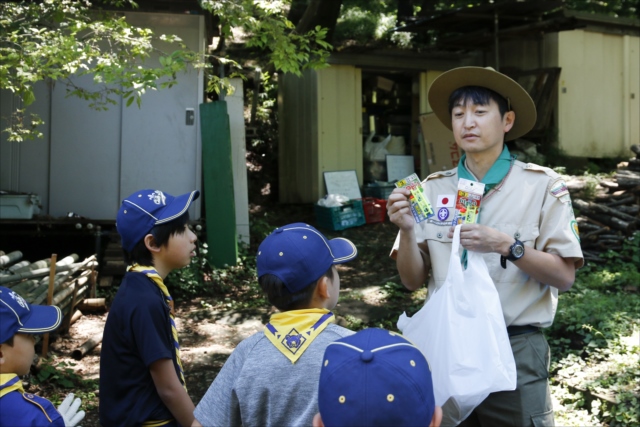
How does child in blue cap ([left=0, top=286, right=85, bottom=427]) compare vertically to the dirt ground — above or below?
above

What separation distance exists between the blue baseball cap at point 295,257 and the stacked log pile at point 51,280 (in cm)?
397

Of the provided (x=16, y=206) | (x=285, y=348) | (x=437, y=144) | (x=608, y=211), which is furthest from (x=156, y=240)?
(x=437, y=144)

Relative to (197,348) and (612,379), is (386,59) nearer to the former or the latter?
(197,348)

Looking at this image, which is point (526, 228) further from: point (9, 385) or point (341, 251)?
point (9, 385)

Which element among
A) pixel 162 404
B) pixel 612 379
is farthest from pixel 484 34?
pixel 162 404

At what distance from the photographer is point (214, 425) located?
2260 mm

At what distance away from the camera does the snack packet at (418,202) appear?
279 centimetres

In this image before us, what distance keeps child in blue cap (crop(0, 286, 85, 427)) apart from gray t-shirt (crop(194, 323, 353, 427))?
0.50 m

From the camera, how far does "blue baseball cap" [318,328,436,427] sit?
1683 mm

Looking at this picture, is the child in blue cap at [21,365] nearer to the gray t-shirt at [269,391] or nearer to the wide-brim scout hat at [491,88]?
the gray t-shirt at [269,391]

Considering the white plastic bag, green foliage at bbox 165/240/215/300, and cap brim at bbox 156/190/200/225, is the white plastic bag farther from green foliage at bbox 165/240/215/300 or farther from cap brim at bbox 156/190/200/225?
green foliage at bbox 165/240/215/300

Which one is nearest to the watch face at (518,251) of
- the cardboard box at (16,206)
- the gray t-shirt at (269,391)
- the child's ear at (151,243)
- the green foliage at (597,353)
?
the gray t-shirt at (269,391)

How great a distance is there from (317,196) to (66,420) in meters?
10.8

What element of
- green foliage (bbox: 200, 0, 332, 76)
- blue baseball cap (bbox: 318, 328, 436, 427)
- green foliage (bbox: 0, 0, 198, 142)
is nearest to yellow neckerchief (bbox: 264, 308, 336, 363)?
blue baseball cap (bbox: 318, 328, 436, 427)
